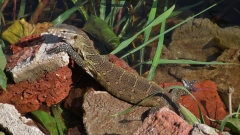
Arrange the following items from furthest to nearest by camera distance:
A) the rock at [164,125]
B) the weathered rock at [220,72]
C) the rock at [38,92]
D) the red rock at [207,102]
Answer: the weathered rock at [220,72], the red rock at [207,102], the rock at [38,92], the rock at [164,125]

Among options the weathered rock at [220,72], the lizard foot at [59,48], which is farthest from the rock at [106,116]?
the weathered rock at [220,72]

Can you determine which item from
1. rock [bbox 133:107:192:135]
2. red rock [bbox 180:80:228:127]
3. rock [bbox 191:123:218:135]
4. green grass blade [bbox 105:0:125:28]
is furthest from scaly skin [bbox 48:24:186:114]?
green grass blade [bbox 105:0:125:28]

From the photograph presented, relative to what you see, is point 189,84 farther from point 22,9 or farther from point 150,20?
point 22,9

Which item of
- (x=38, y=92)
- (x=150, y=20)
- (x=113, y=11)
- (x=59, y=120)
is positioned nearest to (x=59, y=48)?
(x=38, y=92)

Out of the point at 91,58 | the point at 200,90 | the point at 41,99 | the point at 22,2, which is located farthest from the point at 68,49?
the point at 22,2

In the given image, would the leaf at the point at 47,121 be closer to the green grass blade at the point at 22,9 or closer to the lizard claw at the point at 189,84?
the lizard claw at the point at 189,84

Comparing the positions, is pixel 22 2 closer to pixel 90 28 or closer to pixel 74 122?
pixel 90 28

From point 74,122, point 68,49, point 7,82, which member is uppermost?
point 68,49
